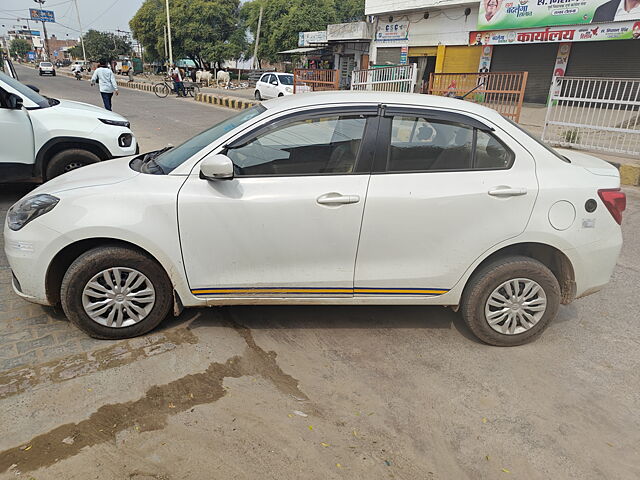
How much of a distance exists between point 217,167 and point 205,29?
50793 mm

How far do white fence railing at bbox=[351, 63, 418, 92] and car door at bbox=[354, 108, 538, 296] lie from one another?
961 cm

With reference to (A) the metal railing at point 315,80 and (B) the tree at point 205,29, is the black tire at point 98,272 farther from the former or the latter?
(B) the tree at point 205,29

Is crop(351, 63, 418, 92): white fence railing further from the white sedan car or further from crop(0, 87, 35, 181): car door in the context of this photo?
the white sedan car

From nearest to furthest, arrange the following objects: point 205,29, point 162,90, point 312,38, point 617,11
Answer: point 617,11, point 162,90, point 312,38, point 205,29

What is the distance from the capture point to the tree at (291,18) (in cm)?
4094

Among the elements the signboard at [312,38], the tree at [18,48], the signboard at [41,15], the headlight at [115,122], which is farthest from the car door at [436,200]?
the tree at [18,48]

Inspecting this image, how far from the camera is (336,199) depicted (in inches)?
115

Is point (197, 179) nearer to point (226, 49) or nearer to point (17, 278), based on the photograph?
point (17, 278)

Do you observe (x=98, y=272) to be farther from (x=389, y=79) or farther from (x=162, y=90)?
(x=162, y=90)

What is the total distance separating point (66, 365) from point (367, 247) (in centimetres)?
209

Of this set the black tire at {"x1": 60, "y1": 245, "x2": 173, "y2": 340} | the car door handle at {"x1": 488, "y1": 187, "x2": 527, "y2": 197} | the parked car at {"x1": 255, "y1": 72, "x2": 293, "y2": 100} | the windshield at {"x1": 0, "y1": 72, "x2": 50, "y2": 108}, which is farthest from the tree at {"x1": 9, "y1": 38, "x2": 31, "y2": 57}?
the car door handle at {"x1": 488, "y1": 187, "x2": 527, "y2": 197}

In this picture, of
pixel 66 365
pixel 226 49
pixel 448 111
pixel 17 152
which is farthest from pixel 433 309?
pixel 226 49

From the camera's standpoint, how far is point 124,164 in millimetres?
3506

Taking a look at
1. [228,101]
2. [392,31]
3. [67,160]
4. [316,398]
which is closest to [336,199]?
[316,398]
